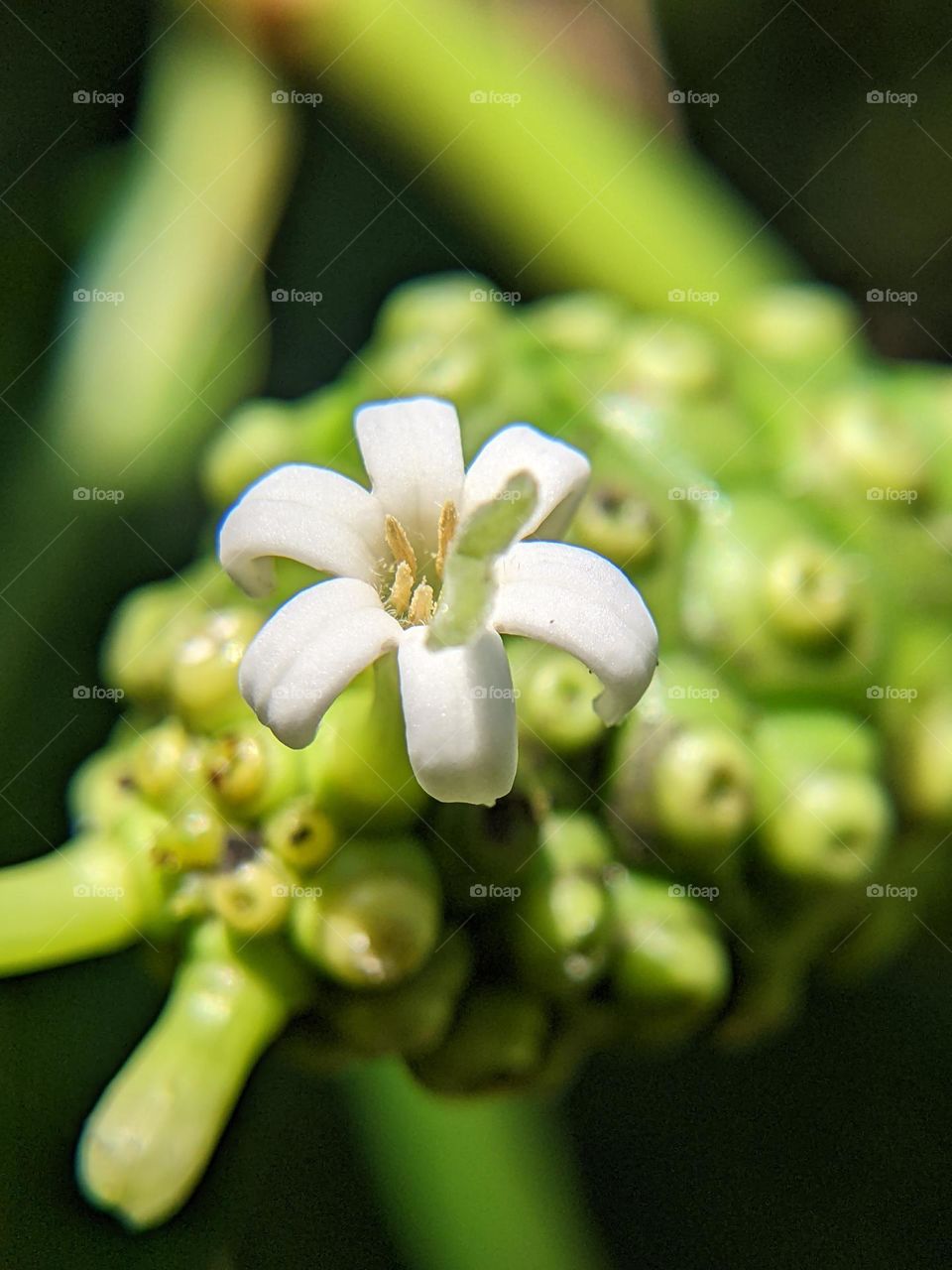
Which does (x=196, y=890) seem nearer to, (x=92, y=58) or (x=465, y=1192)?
(x=465, y=1192)

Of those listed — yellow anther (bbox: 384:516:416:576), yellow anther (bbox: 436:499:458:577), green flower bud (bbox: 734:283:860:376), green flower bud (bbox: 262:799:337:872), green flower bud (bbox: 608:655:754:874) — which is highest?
green flower bud (bbox: 734:283:860:376)

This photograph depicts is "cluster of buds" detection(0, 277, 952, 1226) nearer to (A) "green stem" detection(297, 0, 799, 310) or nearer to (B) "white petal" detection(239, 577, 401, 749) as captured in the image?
(B) "white petal" detection(239, 577, 401, 749)

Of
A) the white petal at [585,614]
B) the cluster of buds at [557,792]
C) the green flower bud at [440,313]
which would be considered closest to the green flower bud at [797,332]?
the cluster of buds at [557,792]

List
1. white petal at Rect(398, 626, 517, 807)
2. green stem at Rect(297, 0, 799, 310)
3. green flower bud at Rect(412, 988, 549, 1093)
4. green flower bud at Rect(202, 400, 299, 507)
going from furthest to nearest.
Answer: green stem at Rect(297, 0, 799, 310) < green flower bud at Rect(202, 400, 299, 507) < green flower bud at Rect(412, 988, 549, 1093) < white petal at Rect(398, 626, 517, 807)

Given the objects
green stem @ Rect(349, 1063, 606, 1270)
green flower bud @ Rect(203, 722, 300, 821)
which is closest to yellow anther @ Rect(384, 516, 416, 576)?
green flower bud @ Rect(203, 722, 300, 821)

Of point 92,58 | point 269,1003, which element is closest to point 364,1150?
point 269,1003
